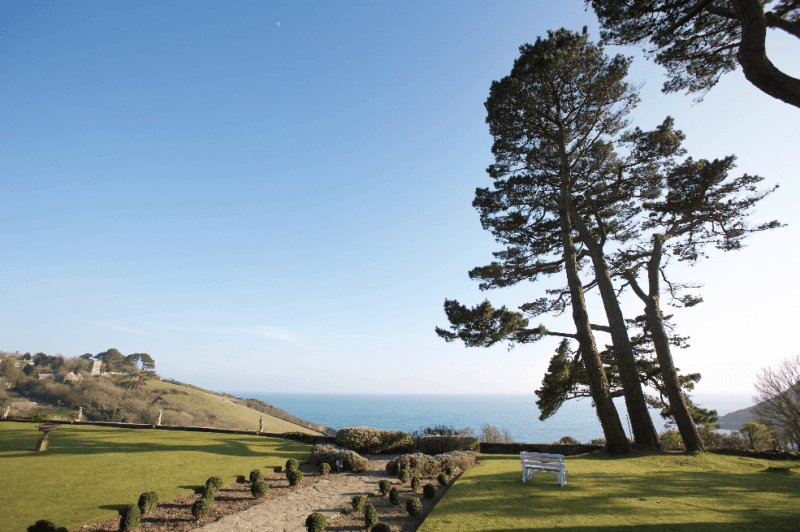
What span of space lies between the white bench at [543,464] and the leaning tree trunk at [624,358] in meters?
6.74

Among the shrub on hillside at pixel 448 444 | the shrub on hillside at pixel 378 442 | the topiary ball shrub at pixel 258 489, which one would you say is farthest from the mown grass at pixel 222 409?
the topiary ball shrub at pixel 258 489

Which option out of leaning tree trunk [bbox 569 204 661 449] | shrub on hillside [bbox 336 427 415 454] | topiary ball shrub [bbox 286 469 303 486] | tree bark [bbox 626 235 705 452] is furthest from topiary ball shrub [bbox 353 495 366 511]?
tree bark [bbox 626 235 705 452]

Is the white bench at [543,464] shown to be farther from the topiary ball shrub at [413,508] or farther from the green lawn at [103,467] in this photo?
the green lawn at [103,467]

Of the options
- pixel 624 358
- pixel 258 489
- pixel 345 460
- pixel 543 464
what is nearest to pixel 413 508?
pixel 543 464

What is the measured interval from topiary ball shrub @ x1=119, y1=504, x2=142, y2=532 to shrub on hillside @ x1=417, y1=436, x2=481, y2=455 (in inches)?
503

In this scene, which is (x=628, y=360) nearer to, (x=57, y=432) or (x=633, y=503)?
(x=633, y=503)

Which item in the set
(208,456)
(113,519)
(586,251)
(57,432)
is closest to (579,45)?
(586,251)

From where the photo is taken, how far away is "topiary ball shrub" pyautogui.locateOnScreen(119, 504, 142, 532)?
6.46m

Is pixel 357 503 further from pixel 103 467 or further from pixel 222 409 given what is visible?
pixel 222 409

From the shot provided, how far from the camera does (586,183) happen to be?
1778 centimetres

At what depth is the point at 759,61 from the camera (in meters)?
6.02

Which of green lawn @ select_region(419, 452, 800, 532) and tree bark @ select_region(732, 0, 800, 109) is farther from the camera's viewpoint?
green lawn @ select_region(419, 452, 800, 532)

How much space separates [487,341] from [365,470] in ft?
23.6

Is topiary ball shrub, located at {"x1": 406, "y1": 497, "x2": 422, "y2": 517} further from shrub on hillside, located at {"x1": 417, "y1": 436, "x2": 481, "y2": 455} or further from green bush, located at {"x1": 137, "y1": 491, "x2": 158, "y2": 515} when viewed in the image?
shrub on hillside, located at {"x1": 417, "y1": 436, "x2": 481, "y2": 455}
